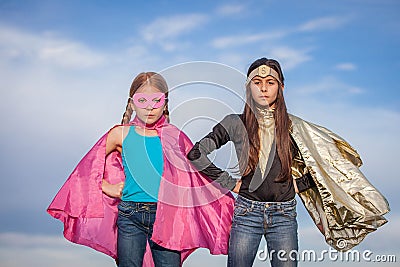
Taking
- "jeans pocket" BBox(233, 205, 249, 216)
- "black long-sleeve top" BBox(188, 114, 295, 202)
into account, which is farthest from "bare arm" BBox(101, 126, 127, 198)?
"jeans pocket" BBox(233, 205, 249, 216)

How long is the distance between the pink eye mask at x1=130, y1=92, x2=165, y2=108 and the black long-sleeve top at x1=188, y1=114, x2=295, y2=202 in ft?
1.35

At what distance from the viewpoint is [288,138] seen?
14.4 feet

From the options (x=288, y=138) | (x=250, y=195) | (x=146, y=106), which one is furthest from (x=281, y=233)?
(x=146, y=106)

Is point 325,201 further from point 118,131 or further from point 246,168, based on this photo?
point 118,131

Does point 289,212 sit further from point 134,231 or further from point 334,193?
point 134,231

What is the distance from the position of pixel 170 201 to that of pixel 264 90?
3.40 ft

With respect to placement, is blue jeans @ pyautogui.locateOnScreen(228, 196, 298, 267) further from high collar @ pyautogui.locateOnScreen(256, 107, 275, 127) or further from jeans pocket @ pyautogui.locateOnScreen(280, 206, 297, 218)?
high collar @ pyautogui.locateOnScreen(256, 107, 275, 127)

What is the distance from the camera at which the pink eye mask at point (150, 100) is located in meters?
4.38

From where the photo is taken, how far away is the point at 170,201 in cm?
434

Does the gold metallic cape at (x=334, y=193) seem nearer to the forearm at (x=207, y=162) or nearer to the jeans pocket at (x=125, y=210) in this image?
the forearm at (x=207, y=162)

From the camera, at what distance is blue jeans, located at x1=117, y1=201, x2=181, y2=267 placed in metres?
4.21

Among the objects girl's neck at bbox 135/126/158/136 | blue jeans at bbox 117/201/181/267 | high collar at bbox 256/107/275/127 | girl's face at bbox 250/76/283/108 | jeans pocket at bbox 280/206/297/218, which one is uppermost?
girl's face at bbox 250/76/283/108

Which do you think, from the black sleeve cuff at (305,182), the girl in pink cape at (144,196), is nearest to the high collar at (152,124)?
the girl in pink cape at (144,196)

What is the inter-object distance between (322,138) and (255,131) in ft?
2.08
